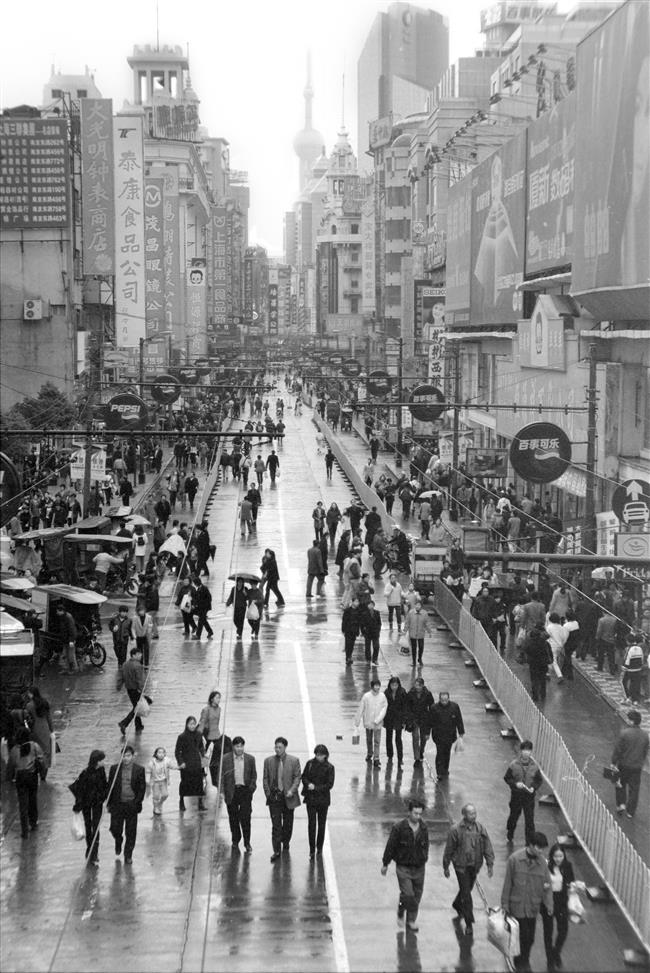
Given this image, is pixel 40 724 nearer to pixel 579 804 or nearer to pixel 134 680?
pixel 134 680

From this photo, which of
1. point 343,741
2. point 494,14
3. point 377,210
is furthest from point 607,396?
point 377,210

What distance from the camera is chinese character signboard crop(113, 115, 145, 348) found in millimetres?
54688

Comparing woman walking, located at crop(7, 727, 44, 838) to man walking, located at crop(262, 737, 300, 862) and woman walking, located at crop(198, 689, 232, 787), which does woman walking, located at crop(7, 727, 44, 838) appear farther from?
man walking, located at crop(262, 737, 300, 862)

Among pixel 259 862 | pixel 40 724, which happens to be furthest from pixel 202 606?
pixel 259 862

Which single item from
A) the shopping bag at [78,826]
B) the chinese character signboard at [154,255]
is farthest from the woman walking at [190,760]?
the chinese character signboard at [154,255]

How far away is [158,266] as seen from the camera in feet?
205

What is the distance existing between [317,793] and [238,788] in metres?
0.78

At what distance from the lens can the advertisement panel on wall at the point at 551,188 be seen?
4019 cm

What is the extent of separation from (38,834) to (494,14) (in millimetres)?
Result: 91923

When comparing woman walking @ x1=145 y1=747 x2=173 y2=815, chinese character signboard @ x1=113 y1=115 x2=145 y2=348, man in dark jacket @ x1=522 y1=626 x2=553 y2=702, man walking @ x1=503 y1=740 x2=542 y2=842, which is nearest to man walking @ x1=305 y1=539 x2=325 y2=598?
man in dark jacket @ x1=522 y1=626 x2=553 y2=702

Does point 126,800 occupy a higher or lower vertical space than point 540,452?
lower

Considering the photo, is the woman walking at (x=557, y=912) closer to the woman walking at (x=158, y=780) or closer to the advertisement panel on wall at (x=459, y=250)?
the woman walking at (x=158, y=780)

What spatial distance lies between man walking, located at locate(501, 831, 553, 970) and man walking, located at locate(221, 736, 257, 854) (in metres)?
3.45

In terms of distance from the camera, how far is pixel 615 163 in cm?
3081
